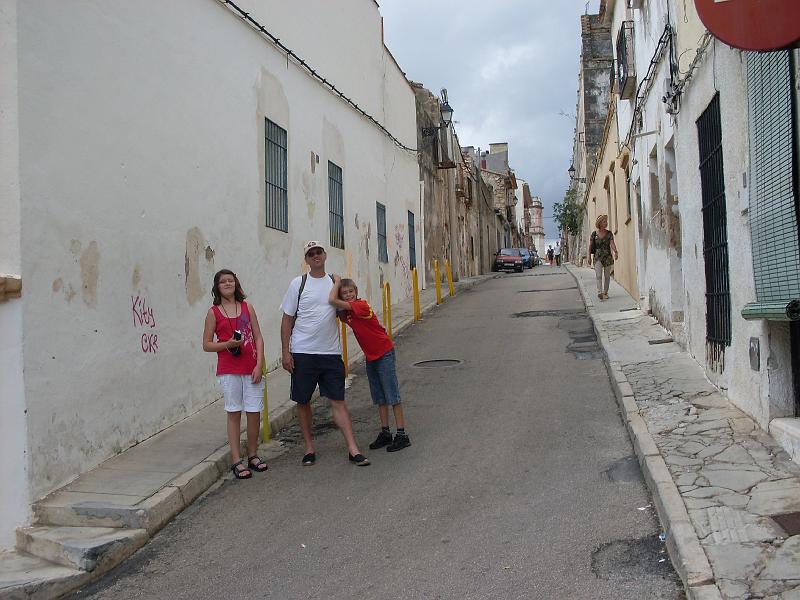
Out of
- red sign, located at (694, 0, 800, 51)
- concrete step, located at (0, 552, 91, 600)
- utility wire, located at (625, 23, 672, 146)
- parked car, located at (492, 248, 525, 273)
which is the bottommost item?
concrete step, located at (0, 552, 91, 600)

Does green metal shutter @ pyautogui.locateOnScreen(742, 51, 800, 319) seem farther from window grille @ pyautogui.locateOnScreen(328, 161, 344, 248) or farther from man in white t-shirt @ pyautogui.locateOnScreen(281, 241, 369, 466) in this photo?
window grille @ pyautogui.locateOnScreen(328, 161, 344, 248)

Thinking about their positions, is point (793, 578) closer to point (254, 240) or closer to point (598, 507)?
point (598, 507)

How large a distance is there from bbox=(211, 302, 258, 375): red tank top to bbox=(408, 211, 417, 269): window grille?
42.6ft

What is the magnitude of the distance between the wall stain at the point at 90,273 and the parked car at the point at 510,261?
107 ft

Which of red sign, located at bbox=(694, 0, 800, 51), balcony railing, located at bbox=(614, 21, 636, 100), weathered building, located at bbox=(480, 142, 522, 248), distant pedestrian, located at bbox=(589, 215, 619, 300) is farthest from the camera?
weathered building, located at bbox=(480, 142, 522, 248)

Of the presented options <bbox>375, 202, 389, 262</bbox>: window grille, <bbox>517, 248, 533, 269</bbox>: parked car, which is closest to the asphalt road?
<bbox>375, 202, 389, 262</bbox>: window grille

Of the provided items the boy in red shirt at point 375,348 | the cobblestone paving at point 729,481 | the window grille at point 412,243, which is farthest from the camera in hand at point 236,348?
the window grille at point 412,243

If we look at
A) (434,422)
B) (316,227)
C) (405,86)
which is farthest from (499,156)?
(434,422)

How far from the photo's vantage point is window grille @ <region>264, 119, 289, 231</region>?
33.2ft

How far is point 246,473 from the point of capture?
20.3ft

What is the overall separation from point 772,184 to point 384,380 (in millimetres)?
3424

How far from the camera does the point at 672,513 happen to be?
14.5 ft

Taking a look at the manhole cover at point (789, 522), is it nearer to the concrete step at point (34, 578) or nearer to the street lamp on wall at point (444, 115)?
the concrete step at point (34, 578)

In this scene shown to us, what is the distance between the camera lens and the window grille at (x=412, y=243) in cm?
1925
